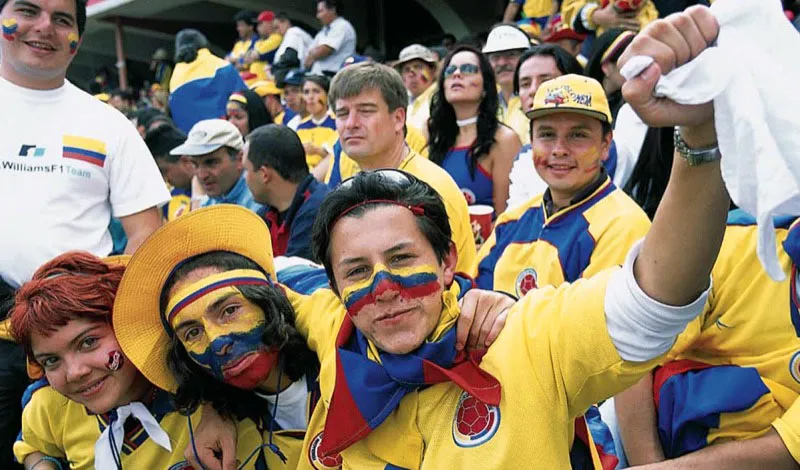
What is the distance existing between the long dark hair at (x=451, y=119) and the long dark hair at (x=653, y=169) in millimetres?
1351

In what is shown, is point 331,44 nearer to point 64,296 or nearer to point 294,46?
point 294,46

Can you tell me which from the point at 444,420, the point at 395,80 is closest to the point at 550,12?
the point at 395,80

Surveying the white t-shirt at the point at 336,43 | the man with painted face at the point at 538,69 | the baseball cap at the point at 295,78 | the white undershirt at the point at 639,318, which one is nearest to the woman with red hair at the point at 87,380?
the white undershirt at the point at 639,318

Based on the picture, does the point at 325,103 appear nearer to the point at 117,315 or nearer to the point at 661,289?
the point at 117,315

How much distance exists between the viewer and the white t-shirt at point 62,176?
2.79 m

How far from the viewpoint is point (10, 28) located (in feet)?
9.17

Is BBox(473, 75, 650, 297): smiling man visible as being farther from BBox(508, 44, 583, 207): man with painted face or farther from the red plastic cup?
BBox(508, 44, 583, 207): man with painted face

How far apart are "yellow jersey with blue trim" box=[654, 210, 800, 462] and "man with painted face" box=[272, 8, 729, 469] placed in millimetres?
656

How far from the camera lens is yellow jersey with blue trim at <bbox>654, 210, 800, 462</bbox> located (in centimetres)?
199

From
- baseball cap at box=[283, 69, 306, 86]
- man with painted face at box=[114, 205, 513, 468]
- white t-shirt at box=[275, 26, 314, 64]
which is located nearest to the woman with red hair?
man with painted face at box=[114, 205, 513, 468]

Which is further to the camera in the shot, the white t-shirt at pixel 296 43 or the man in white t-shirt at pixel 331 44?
the white t-shirt at pixel 296 43

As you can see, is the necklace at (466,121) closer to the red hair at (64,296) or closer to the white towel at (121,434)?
the red hair at (64,296)

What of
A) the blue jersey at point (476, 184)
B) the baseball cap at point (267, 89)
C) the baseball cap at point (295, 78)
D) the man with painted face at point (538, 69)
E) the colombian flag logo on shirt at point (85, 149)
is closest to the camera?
the colombian flag logo on shirt at point (85, 149)

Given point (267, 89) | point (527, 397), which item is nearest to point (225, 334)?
point (527, 397)
